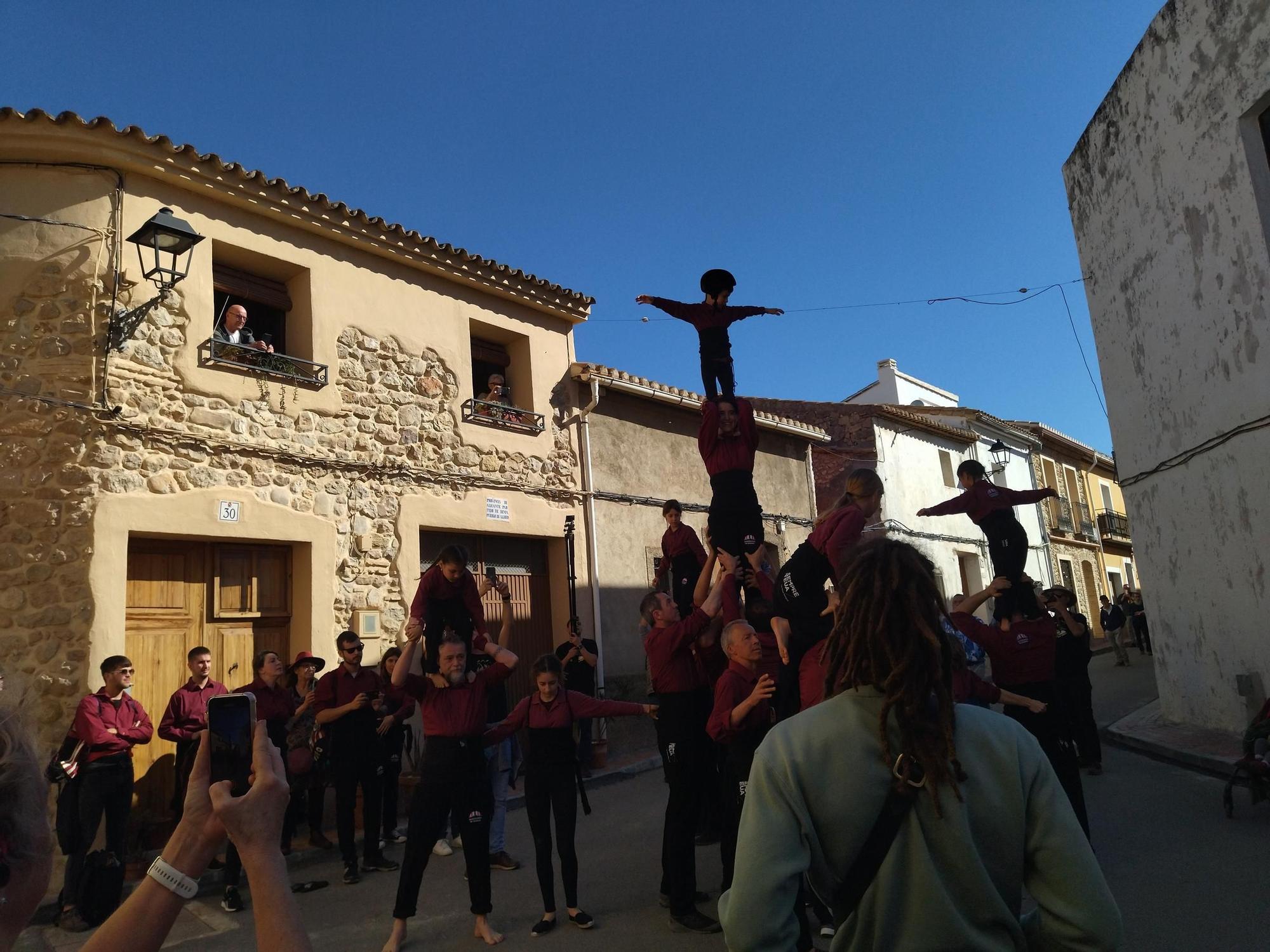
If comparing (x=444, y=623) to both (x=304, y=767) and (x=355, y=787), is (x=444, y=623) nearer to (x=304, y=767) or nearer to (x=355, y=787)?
(x=355, y=787)

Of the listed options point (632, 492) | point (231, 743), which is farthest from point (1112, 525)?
point (231, 743)

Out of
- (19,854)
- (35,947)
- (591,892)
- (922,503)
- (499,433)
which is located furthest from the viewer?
(922,503)

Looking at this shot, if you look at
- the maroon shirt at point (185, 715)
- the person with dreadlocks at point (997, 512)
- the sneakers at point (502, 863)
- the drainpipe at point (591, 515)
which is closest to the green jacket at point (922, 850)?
the sneakers at point (502, 863)

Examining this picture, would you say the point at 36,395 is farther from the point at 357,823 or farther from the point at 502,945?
the point at 502,945

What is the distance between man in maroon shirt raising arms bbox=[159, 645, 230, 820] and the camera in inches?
280

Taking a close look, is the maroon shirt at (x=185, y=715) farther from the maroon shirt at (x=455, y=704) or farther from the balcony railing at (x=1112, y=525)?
the balcony railing at (x=1112, y=525)

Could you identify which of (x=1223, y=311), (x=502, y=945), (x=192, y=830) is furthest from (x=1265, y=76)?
(x=192, y=830)

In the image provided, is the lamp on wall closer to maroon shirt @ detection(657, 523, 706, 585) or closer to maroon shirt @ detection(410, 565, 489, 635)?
maroon shirt @ detection(410, 565, 489, 635)

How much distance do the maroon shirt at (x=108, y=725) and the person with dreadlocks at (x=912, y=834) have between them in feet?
20.6

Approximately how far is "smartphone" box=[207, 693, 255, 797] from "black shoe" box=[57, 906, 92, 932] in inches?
226

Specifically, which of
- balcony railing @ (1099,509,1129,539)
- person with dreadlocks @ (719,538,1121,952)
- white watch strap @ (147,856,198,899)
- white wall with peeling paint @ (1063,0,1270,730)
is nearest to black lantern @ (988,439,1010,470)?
balcony railing @ (1099,509,1129,539)

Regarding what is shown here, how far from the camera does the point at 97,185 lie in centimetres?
847

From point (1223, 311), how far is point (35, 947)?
11.3 meters

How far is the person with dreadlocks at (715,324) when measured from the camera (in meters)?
5.90
